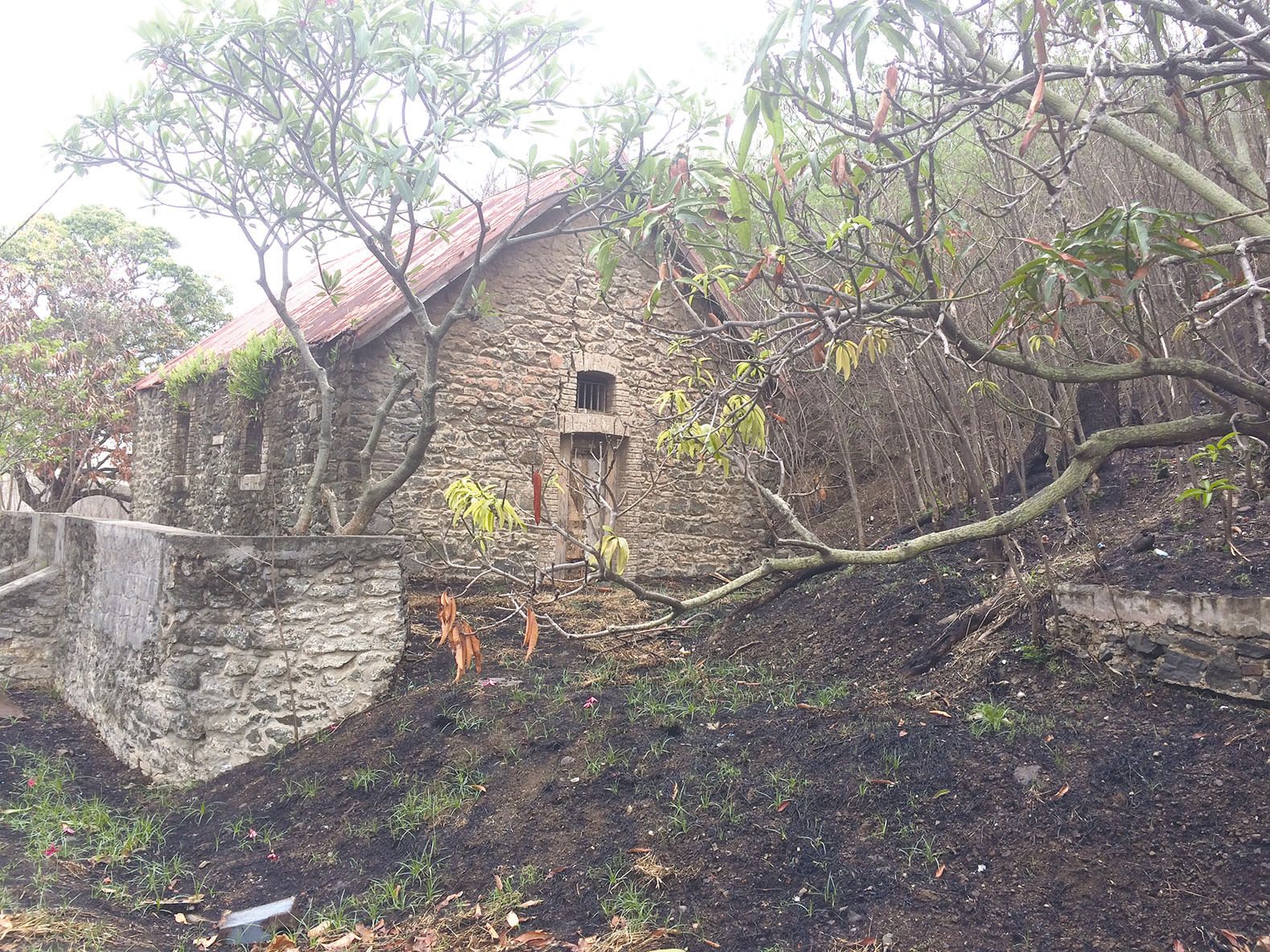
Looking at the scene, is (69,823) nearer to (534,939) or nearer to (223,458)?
(534,939)

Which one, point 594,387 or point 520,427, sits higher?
point 594,387

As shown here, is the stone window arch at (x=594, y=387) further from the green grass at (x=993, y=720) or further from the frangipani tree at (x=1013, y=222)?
the green grass at (x=993, y=720)

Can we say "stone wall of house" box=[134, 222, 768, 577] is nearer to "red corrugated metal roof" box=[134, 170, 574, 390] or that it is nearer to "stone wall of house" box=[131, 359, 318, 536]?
"stone wall of house" box=[131, 359, 318, 536]

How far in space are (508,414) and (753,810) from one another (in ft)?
18.3

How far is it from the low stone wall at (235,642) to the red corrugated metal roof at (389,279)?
8.77 ft

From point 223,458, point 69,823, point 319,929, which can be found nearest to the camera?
point 319,929

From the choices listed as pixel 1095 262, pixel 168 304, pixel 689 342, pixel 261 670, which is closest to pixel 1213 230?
pixel 1095 262

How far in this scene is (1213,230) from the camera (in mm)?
4852

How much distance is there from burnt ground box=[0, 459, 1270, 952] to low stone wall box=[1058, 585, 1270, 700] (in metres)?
0.12

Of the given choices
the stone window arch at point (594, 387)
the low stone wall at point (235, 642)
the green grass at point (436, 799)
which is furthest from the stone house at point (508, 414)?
the green grass at point (436, 799)

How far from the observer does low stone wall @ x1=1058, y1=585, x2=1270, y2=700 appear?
13.0ft

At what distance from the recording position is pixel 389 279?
31.2ft

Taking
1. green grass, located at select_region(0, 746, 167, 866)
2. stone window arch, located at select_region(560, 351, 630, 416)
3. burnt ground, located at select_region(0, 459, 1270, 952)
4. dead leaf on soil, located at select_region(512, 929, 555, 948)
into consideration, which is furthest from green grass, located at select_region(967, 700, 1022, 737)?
stone window arch, located at select_region(560, 351, 630, 416)

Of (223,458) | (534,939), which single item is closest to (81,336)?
(223,458)
